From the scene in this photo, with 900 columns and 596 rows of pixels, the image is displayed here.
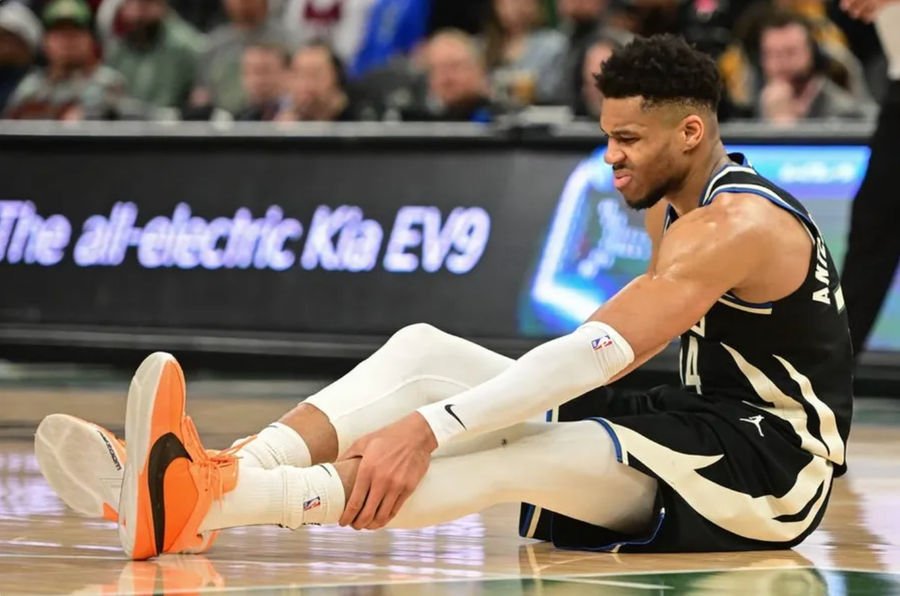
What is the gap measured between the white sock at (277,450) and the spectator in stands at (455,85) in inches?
240

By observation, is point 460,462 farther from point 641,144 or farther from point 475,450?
point 641,144

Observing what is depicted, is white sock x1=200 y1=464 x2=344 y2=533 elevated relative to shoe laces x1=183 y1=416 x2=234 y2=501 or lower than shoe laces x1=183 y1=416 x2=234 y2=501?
lower

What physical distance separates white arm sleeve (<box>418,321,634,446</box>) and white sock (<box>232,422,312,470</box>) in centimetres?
40

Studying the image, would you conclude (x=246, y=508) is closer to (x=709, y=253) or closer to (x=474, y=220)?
(x=709, y=253)

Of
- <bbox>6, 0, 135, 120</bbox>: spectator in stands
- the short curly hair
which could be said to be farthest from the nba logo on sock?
<bbox>6, 0, 135, 120</bbox>: spectator in stands

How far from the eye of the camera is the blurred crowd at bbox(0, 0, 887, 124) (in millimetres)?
10406

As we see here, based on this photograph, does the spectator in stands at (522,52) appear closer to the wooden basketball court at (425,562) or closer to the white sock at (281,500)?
the wooden basketball court at (425,562)

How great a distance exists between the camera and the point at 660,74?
180 inches

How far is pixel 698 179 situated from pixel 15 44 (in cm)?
947

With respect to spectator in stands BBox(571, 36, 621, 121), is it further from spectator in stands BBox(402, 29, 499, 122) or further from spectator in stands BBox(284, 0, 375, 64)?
spectator in stands BBox(284, 0, 375, 64)

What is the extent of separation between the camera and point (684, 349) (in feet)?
15.9

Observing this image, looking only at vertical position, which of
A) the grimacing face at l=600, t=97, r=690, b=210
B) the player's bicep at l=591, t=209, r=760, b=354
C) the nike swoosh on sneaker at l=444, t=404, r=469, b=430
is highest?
the grimacing face at l=600, t=97, r=690, b=210

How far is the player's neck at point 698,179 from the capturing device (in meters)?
4.69

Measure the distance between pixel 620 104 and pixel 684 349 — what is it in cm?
71
